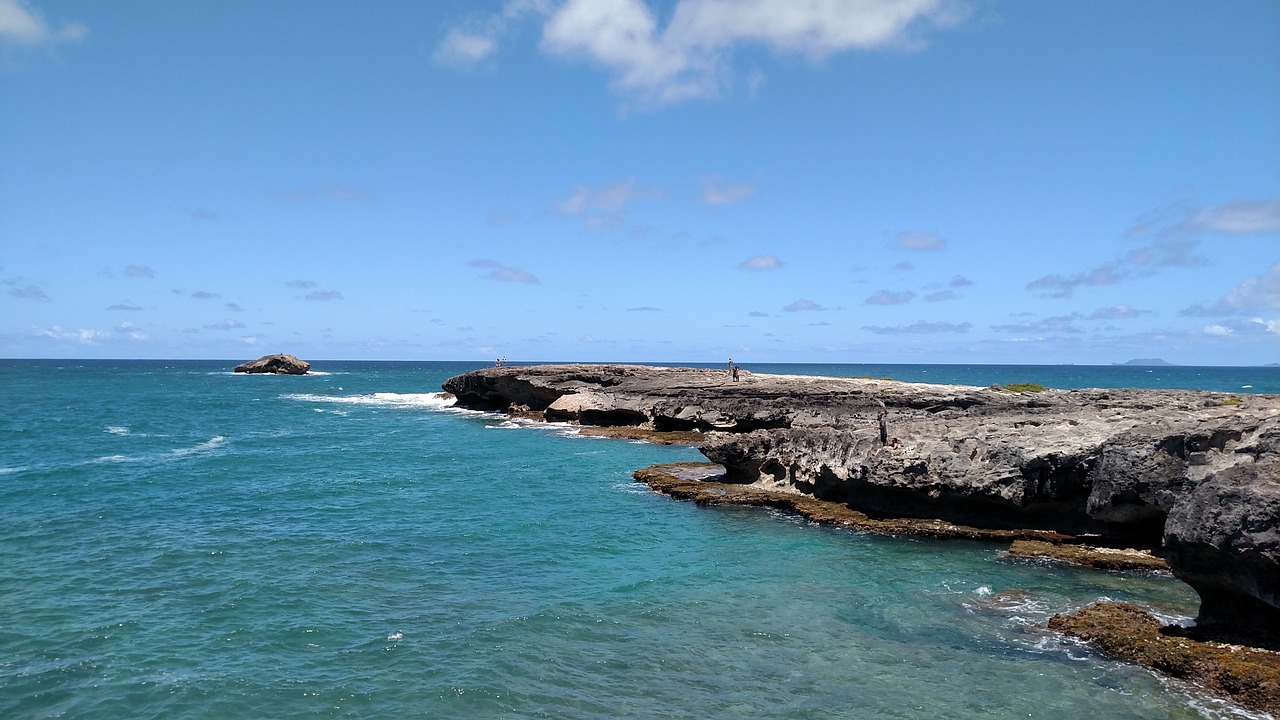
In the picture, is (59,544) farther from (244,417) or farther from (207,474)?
(244,417)

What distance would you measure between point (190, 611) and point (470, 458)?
25365 millimetres

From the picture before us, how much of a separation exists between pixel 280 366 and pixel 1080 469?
544 feet

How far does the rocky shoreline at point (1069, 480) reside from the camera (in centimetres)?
1414

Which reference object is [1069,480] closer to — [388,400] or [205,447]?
[205,447]

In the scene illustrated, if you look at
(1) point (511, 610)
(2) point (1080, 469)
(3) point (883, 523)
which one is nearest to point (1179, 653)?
(2) point (1080, 469)

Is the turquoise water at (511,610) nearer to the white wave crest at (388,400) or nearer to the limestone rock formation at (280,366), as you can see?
the white wave crest at (388,400)

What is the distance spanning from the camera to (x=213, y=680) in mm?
13430

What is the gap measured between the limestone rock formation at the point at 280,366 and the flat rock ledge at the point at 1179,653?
535 ft

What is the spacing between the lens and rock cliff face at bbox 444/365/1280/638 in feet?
46.2

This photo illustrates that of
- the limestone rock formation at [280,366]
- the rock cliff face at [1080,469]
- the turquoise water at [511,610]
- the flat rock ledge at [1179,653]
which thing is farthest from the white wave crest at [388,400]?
the flat rock ledge at [1179,653]

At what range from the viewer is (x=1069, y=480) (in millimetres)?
22109

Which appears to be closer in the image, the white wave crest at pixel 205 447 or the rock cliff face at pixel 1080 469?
the rock cliff face at pixel 1080 469

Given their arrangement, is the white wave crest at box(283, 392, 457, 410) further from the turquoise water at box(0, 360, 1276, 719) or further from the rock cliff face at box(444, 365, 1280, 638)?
the turquoise water at box(0, 360, 1276, 719)

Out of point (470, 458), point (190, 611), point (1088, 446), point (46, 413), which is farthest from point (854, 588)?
point (46, 413)
